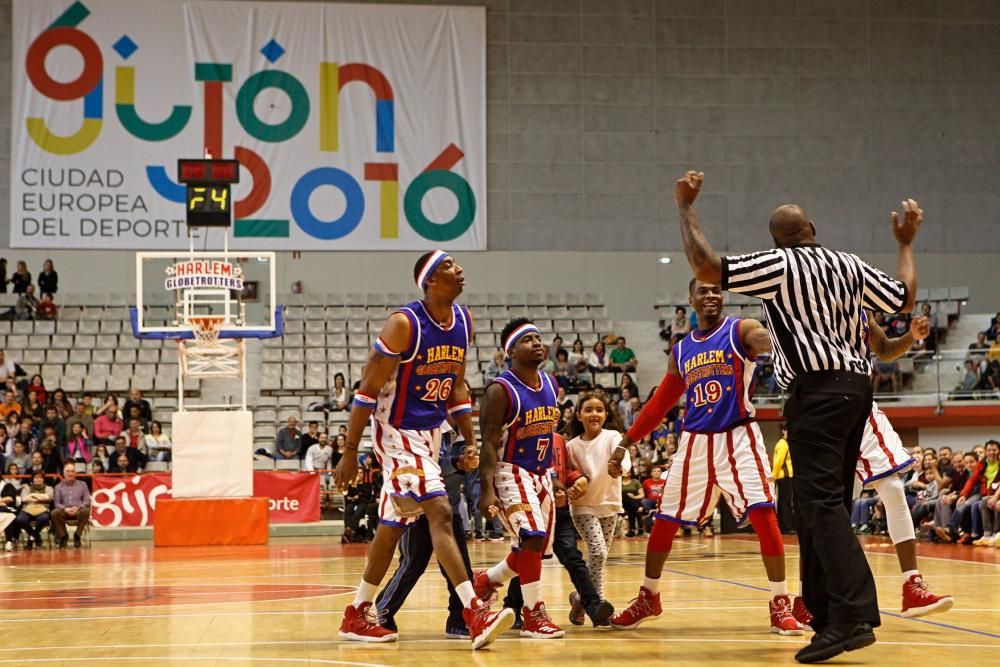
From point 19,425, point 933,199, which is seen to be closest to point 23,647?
point 19,425

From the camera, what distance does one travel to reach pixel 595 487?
776cm

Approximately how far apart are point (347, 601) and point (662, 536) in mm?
2717

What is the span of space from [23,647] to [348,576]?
16.9 feet

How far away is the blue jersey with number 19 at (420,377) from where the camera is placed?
22.0 ft

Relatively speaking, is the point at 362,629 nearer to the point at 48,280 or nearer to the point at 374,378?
the point at 374,378

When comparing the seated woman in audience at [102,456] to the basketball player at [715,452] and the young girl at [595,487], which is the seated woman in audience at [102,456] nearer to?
the young girl at [595,487]

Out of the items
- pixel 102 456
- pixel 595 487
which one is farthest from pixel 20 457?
pixel 595 487

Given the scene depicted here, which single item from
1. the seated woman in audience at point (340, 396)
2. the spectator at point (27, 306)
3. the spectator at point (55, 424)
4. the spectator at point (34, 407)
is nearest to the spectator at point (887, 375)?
the seated woman in audience at point (340, 396)

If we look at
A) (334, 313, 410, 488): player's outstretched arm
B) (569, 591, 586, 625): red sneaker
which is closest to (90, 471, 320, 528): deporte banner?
(569, 591, 586, 625): red sneaker

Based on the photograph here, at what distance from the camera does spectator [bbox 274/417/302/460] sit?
21.3 metres

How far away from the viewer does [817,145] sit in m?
29.7

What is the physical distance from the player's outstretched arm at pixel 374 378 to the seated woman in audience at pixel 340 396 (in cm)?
1666

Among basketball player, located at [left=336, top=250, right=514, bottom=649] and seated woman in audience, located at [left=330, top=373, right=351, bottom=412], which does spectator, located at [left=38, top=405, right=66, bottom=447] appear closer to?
seated woman in audience, located at [left=330, top=373, right=351, bottom=412]

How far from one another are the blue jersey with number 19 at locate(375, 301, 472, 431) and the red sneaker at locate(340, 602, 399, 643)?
0.99 meters
